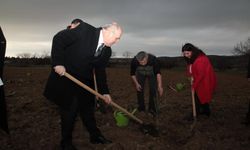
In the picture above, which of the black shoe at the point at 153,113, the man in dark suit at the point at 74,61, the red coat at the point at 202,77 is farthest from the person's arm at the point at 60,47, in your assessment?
the black shoe at the point at 153,113

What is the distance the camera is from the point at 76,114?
4.17 meters

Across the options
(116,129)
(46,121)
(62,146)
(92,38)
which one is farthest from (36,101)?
(92,38)

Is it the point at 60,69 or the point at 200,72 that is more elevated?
the point at 60,69

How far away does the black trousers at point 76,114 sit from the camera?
405cm

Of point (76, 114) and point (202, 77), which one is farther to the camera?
point (202, 77)

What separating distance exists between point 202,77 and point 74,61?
2.90m

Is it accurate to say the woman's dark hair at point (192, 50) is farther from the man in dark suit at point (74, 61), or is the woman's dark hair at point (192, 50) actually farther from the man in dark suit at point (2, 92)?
the man in dark suit at point (2, 92)

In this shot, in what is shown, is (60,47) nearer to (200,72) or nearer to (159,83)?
(159,83)

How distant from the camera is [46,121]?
5.88 metres

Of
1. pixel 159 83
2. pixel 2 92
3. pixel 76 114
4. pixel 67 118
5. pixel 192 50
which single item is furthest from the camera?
pixel 159 83

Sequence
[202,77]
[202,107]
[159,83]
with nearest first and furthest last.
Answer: [202,77]
[159,83]
[202,107]

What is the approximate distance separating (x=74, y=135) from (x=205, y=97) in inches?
103

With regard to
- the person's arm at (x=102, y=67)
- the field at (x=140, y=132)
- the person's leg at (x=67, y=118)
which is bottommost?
the field at (x=140, y=132)

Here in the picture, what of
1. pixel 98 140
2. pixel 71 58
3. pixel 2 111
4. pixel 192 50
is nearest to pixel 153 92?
pixel 192 50
